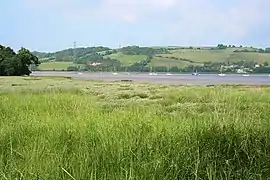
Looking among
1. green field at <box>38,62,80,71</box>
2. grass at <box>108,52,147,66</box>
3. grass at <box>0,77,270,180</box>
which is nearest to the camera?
grass at <box>0,77,270,180</box>

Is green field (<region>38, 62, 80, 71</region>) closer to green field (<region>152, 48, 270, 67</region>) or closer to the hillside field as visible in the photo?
the hillside field

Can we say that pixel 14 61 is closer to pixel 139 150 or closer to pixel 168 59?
pixel 139 150

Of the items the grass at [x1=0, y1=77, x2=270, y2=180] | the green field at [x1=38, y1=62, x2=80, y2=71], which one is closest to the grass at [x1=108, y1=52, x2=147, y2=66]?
the green field at [x1=38, y1=62, x2=80, y2=71]

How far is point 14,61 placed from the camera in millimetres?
64812

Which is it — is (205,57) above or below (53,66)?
above

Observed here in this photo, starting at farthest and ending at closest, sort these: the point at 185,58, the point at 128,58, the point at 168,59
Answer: the point at 128,58, the point at 185,58, the point at 168,59

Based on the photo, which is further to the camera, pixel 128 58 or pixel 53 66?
pixel 128 58

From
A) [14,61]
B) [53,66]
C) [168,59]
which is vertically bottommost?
[53,66]

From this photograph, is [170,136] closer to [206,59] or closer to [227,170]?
[227,170]

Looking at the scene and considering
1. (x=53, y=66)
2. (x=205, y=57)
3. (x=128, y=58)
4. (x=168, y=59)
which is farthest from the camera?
(x=128, y=58)

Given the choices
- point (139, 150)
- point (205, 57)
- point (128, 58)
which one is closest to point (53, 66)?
point (128, 58)

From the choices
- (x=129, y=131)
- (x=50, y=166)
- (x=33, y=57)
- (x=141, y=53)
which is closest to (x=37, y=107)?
(x=129, y=131)

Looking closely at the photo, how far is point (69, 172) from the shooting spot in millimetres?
4875

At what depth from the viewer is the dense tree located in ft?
211
